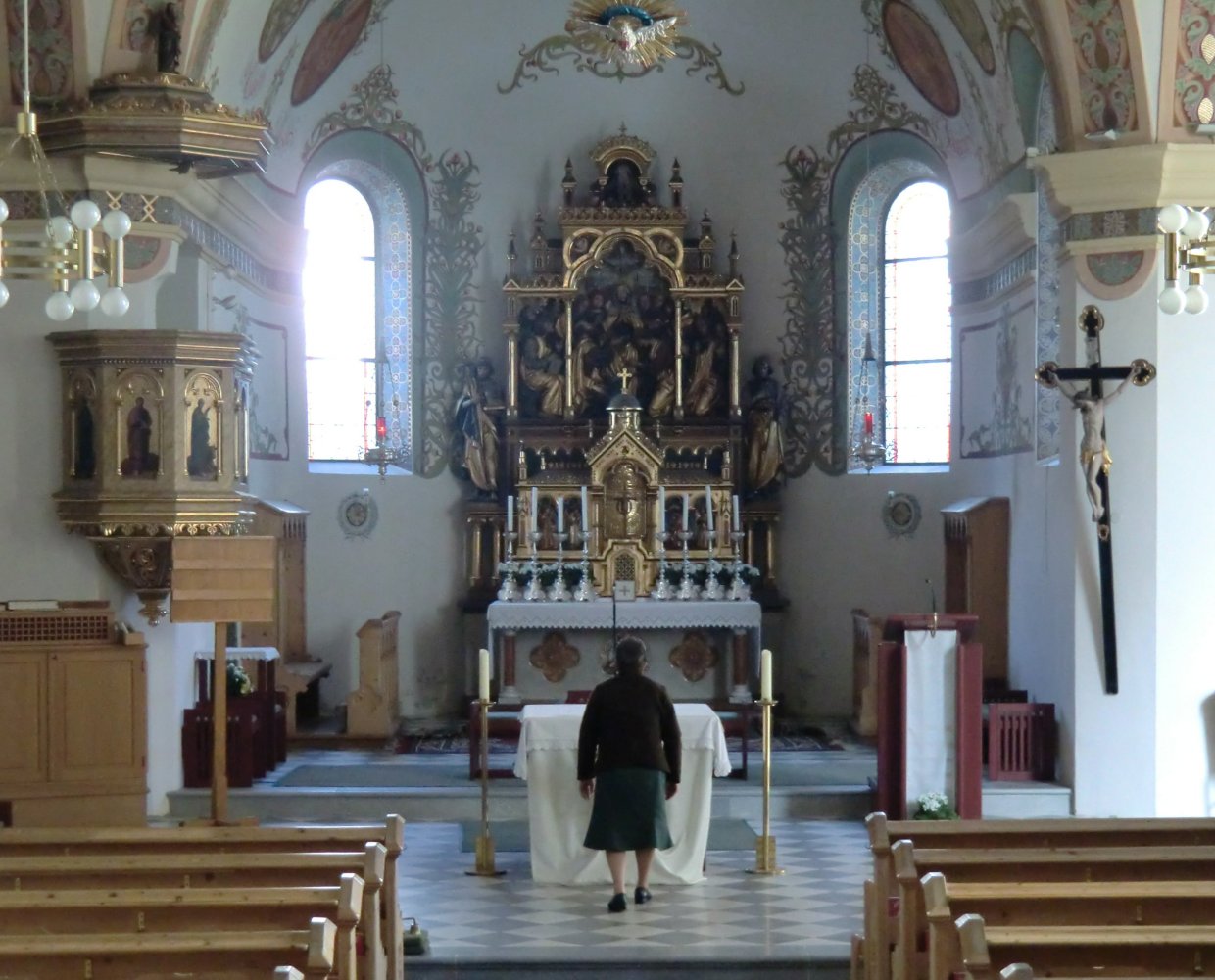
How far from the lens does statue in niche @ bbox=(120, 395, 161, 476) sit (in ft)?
38.4

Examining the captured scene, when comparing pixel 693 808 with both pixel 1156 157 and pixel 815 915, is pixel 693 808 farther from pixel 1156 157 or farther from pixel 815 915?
pixel 1156 157

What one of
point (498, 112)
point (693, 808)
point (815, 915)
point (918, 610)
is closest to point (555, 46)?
point (498, 112)

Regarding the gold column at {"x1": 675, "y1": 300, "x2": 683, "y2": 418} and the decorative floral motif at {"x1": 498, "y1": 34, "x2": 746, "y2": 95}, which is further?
the decorative floral motif at {"x1": 498, "y1": 34, "x2": 746, "y2": 95}

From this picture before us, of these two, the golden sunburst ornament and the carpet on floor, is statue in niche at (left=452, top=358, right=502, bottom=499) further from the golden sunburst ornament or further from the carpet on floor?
the carpet on floor

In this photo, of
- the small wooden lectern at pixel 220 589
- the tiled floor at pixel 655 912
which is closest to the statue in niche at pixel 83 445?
the small wooden lectern at pixel 220 589

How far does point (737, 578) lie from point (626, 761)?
6.55 meters

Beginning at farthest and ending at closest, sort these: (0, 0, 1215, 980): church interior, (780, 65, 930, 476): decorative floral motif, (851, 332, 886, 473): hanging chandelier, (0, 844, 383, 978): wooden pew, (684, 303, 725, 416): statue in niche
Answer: (780, 65, 930, 476): decorative floral motif → (684, 303, 725, 416): statue in niche → (851, 332, 886, 473): hanging chandelier → (0, 0, 1215, 980): church interior → (0, 844, 383, 978): wooden pew

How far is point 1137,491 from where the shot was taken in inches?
489

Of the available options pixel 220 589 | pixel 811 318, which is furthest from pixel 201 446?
pixel 811 318

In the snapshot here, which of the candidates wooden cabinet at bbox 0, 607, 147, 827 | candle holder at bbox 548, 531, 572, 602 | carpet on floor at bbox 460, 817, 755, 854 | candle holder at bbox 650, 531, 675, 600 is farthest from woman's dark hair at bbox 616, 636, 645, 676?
candle holder at bbox 650, 531, 675, 600

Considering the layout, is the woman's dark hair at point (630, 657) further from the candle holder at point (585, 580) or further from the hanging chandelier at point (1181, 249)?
the candle holder at point (585, 580)

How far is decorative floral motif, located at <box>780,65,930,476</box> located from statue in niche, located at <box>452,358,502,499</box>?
2.83 m

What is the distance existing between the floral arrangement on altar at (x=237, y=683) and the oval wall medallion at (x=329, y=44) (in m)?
5.59

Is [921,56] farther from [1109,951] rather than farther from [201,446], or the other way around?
[1109,951]
